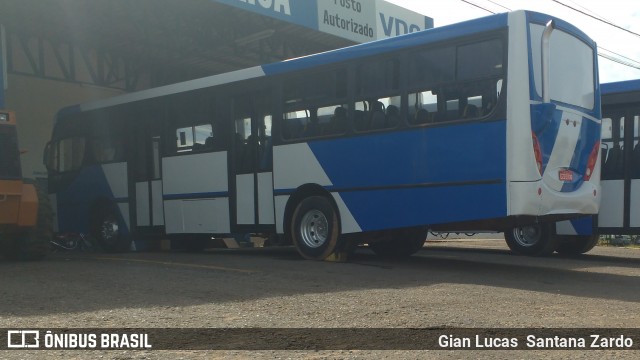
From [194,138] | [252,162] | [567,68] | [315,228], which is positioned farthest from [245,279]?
[567,68]

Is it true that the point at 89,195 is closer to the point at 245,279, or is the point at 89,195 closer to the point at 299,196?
the point at 299,196

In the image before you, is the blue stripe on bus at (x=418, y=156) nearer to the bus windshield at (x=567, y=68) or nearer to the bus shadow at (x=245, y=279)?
the bus windshield at (x=567, y=68)

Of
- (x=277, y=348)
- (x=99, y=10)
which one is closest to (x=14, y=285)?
(x=277, y=348)

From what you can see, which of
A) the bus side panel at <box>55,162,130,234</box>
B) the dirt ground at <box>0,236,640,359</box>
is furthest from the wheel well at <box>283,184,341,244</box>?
the bus side panel at <box>55,162,130,234</box>

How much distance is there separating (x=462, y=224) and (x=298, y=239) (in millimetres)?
2703

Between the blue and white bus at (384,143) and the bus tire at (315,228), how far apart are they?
2 cm

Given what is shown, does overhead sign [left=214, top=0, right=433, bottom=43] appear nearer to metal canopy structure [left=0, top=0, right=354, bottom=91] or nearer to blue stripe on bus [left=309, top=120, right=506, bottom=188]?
metal canopy structure [left=0, top=0, right=354, bottom=91]

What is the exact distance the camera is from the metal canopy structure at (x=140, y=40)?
65.2 ft

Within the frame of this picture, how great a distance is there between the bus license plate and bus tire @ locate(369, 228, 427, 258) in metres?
3.34

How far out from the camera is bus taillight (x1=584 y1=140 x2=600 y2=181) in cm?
997

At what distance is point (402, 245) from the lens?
12742 millimetres

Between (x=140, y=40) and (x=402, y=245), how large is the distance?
13.3 metres

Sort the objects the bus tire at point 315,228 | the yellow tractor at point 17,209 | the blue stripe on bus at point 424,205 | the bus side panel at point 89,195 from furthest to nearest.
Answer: the bus side panel at point 89,195 → the bus tire at point 315,228 → the yellow tractor at point 17,209 → the blue stripe on bus at point 424,205

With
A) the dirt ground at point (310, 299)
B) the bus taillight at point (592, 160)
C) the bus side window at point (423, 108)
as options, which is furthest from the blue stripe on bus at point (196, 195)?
the bus taillight at point (592, 160)
